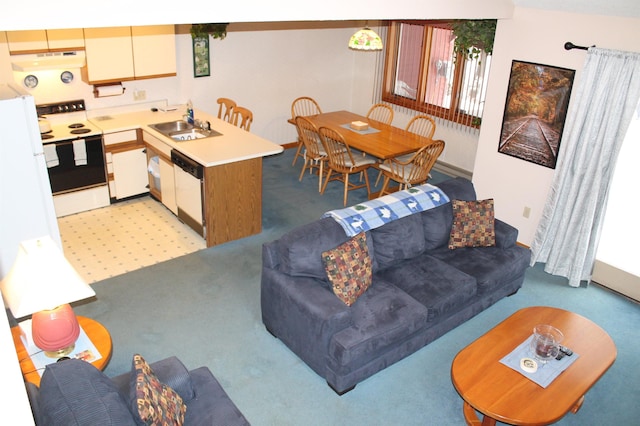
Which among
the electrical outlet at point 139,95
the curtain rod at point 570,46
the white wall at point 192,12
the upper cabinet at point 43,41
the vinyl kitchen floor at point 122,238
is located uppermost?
the white wall at point 192,12

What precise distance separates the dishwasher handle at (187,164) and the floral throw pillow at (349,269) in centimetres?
185

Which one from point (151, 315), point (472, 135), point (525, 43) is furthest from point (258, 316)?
point (472, 135)

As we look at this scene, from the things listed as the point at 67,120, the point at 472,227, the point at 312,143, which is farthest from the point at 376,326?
the point at 67,120

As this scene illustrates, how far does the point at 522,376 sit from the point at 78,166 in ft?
15.2

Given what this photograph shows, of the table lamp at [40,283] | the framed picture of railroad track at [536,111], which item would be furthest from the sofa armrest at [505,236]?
the table lamp at [40,283]

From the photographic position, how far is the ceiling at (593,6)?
4.08m

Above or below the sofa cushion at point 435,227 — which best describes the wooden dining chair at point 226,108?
above

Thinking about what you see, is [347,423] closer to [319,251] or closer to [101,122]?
[319,251]

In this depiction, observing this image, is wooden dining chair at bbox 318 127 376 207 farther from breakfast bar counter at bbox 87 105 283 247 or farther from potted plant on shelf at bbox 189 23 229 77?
potted plant on shelf at bbox 189 23 229 77

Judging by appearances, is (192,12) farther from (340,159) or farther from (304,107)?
(304,107)

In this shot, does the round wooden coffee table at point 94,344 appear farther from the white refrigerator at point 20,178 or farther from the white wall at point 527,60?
the white wall at point 527,60

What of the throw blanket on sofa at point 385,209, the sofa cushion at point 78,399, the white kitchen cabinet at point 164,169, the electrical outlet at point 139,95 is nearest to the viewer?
the sofa cushion at point 78,399

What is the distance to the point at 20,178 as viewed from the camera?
368 cm

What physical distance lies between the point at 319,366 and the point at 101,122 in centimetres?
385
